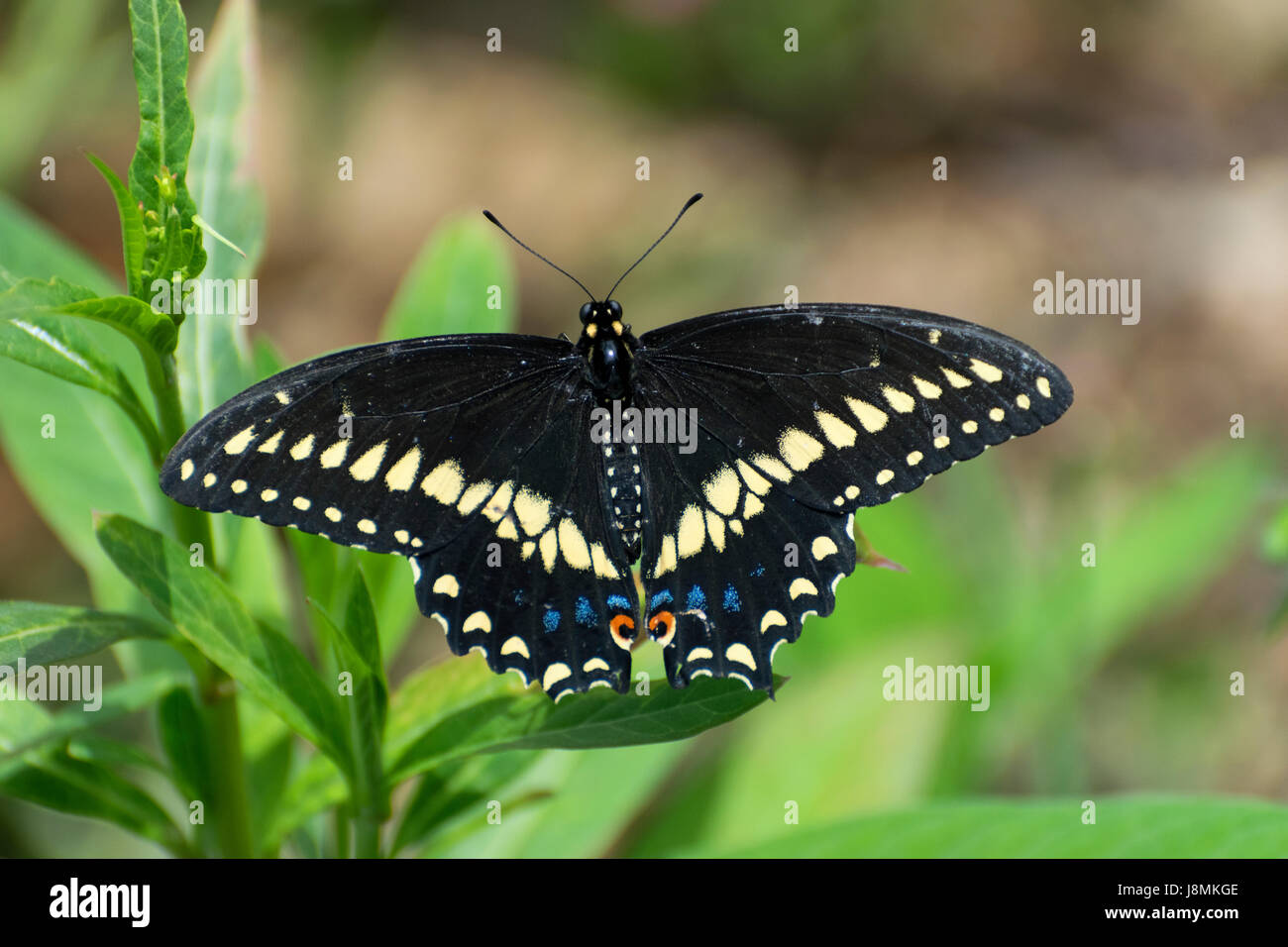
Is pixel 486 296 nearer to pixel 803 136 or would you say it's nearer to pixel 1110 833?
pixel 1110 833

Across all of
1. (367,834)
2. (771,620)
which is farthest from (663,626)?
(367,834)

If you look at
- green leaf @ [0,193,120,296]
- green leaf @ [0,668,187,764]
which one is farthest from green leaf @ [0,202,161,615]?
green leaf @ [0,668,187,764]

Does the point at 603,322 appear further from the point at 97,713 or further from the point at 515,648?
the point at 97,713

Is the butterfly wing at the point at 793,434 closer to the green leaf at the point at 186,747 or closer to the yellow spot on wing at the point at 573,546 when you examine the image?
the yellow spot on wing at the point at 573,546

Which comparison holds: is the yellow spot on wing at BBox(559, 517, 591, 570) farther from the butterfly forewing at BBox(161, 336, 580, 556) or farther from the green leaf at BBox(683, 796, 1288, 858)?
the green leaf at BBox(683, 796, 1288, 858)

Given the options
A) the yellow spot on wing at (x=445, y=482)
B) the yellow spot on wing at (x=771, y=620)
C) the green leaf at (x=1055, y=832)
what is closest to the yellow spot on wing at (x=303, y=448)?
the yellow spot on wing at (x=445, y=482)

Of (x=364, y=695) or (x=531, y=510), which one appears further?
(x=531, y=510)
